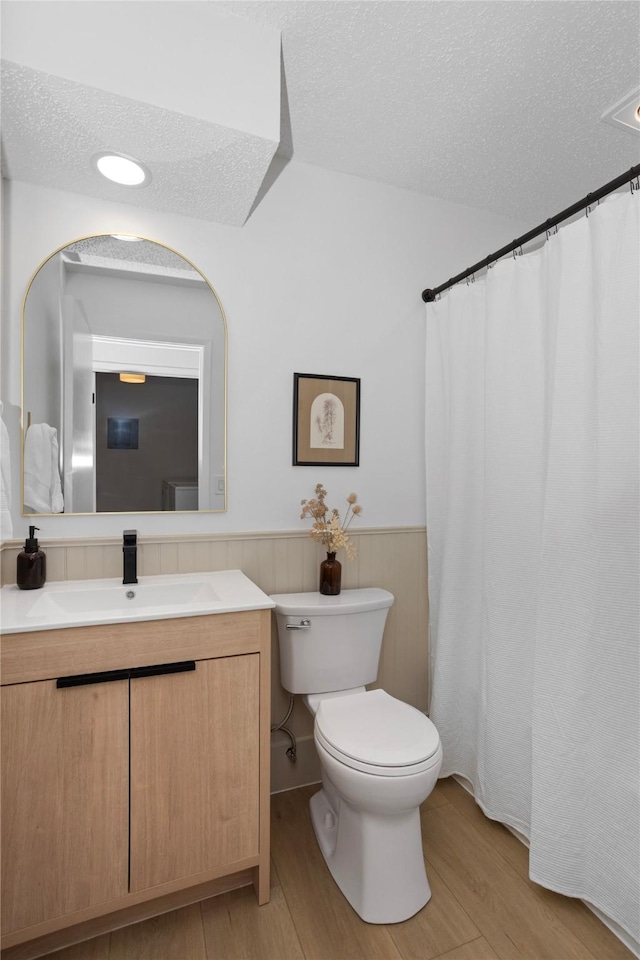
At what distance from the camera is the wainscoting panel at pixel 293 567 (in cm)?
173

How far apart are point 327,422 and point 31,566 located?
1.21 metres

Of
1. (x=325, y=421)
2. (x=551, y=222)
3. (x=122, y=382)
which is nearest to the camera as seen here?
(x=551, y=222)

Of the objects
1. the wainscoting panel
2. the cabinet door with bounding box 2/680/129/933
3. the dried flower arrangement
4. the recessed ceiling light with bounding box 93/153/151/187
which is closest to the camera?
the cabinet door with bounding box 2/680/129/933

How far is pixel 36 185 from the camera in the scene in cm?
164

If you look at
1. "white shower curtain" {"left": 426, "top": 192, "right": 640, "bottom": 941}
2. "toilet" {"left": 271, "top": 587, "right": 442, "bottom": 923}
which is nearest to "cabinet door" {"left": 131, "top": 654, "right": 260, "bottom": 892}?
"toilet" {"left": 271, "top": 587, "right": 442, "bottom": 923}

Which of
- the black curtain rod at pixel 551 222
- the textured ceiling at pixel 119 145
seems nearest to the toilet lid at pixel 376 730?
the black curtain rod at pixel 551 222

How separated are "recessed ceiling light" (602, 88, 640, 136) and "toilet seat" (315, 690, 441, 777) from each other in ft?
6.99

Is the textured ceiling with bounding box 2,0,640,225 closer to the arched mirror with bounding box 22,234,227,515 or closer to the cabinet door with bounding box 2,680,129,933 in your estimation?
the arched mirror with bounding box 22,234,227,515

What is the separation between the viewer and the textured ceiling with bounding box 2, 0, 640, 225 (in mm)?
1355

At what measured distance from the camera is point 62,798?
49.9 inches

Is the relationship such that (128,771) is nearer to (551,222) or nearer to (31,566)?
(31,566)

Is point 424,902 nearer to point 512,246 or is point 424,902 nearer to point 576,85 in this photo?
point 512,246

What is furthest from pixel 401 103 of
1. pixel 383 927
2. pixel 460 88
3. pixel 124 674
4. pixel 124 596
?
pixel 383 927

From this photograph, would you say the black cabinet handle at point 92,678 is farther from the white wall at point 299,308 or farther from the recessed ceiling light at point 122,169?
the recessed ceiling light at point 122,169
